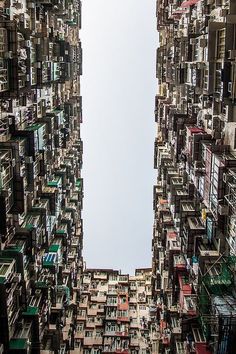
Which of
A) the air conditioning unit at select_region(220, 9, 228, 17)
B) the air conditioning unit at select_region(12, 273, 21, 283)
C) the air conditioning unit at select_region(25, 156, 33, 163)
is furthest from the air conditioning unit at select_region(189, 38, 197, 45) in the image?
the air conditioning unit at select_region(12, 273, 21, 283)

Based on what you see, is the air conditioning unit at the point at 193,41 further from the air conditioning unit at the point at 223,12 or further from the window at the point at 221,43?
the window at the point at 221,43

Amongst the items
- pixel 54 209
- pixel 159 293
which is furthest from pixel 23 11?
pixel 159 293

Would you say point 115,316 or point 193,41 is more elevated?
point 193,41

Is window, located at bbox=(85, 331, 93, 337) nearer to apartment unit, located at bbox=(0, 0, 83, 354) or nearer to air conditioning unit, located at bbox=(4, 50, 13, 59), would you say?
apartment unit, located at bbox=(0, 0, 83, 354)

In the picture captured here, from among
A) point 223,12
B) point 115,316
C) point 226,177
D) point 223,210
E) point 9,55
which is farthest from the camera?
point 115,316

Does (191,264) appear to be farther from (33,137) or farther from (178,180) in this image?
(33,137)

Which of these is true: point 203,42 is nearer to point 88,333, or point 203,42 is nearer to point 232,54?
point 232,54

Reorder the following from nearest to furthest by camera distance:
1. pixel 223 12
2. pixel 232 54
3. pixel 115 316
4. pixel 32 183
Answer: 1. pixel 232 54
2. pixel 223 12
3. pixel 32 183
4. pixel 115 316

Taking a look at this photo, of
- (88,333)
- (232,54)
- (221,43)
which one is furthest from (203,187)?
(88,333)
